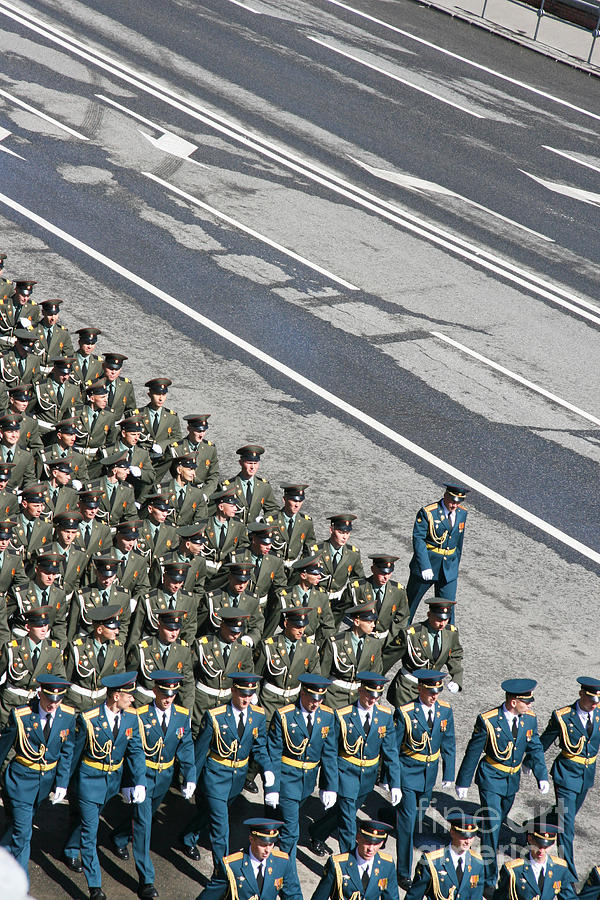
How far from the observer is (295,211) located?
25.2 m

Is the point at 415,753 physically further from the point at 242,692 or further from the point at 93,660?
the point at 93,660

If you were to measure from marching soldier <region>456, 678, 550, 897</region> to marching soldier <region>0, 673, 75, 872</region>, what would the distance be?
3.56 meters

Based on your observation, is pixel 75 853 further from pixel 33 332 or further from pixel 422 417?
pixel 422 417

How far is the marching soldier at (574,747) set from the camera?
11.2 meters

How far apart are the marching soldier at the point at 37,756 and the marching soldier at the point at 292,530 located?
166 inches

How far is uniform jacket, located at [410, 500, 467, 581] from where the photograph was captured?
14.5m

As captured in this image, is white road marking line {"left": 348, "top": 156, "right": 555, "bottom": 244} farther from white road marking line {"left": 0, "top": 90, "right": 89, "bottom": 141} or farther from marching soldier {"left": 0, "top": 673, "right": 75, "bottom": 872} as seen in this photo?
marching soldier {"left": 0, "top": 673, "right": 75, "bottom": 872}

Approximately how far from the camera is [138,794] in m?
10.2

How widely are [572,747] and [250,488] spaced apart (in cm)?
520

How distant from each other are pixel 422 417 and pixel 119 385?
4.93 m

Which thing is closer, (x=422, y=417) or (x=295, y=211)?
(x=422, y=417)

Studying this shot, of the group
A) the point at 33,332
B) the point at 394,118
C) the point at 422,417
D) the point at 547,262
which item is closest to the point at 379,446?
the point at 422,417

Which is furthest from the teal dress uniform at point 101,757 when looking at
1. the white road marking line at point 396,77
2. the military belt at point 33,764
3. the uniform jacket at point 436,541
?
the white road marking line at point 396,77

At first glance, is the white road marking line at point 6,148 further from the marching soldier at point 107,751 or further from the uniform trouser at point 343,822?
the uniform trouser at point 343,822
